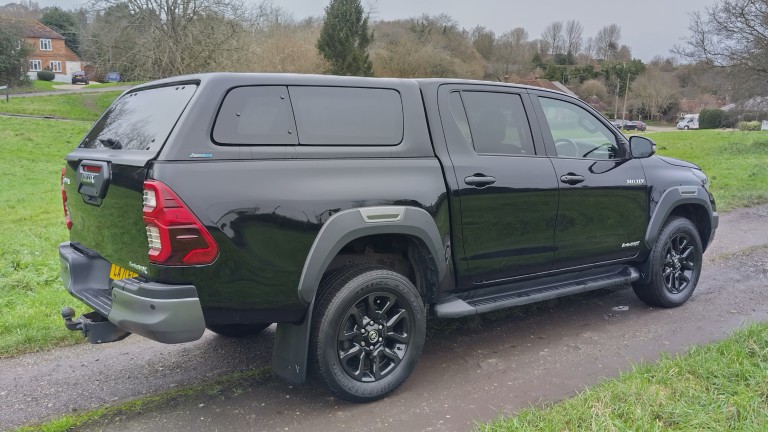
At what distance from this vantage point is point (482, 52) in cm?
7138

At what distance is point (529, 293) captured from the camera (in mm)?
4441

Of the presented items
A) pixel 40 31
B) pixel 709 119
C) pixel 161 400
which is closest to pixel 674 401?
pixel 161 400

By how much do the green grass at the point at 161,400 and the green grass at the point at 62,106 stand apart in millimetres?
28389

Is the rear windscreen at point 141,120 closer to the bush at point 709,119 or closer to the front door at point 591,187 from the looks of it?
the front door at point 591,187

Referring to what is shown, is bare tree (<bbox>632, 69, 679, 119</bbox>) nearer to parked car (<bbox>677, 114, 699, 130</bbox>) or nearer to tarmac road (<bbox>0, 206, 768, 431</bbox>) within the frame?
parked car (<bbox>677, 114, 699, 130</bbox>)

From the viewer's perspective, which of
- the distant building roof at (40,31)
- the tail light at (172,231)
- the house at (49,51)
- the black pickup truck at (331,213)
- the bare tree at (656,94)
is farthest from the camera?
the bare tree at (656,94)

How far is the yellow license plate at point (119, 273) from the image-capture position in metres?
3.32

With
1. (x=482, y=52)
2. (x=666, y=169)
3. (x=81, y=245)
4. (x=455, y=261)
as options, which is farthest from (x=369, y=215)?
(x=482, y=52)

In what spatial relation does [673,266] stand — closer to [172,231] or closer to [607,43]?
[172,231]

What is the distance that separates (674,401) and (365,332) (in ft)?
5.60

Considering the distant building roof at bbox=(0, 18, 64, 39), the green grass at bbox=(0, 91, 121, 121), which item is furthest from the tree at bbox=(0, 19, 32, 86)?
the distant building roof at bbox=(0, 18, 64, 39)

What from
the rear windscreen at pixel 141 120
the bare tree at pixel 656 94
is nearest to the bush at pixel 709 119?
the bare tree at pixel 656 94

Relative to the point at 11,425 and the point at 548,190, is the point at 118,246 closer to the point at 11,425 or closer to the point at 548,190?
the point at 11,425

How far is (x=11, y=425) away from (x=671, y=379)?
12.1 feet
